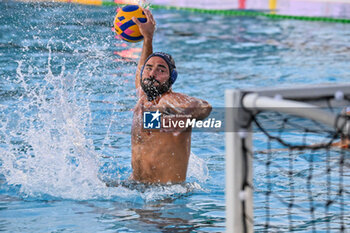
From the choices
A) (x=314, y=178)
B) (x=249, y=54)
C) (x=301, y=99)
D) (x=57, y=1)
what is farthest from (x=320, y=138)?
(x=57, y=1)

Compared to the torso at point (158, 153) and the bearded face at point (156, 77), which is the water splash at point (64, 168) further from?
the bearded face at point (156, 77)

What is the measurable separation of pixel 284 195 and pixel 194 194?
1.86ft

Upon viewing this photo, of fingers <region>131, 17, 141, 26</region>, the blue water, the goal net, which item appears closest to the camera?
the goal net

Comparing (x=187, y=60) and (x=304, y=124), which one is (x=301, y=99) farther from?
(x=187, y=60)

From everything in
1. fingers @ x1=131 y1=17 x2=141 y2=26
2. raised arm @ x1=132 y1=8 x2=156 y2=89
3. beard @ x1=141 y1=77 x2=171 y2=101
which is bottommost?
beard @ x1=141 y1=77 x2=171 y2=101

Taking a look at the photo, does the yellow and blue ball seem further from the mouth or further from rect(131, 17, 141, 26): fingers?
the mouth

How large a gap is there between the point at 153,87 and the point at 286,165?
1387mm

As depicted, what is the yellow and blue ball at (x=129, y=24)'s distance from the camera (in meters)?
3.95

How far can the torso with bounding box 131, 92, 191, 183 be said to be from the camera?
3.31 m

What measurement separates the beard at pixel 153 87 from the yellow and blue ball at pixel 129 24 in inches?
30.2

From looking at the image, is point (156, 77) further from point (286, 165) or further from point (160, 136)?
point (286, 165)

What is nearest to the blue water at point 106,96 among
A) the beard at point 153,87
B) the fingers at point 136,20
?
the beard at point 153,87

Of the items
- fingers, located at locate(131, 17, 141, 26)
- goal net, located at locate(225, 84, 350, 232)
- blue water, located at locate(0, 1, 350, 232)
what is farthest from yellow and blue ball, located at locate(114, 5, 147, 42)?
goal net, located at locate(225, 84, 350, 232)

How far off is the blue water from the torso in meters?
0.09
